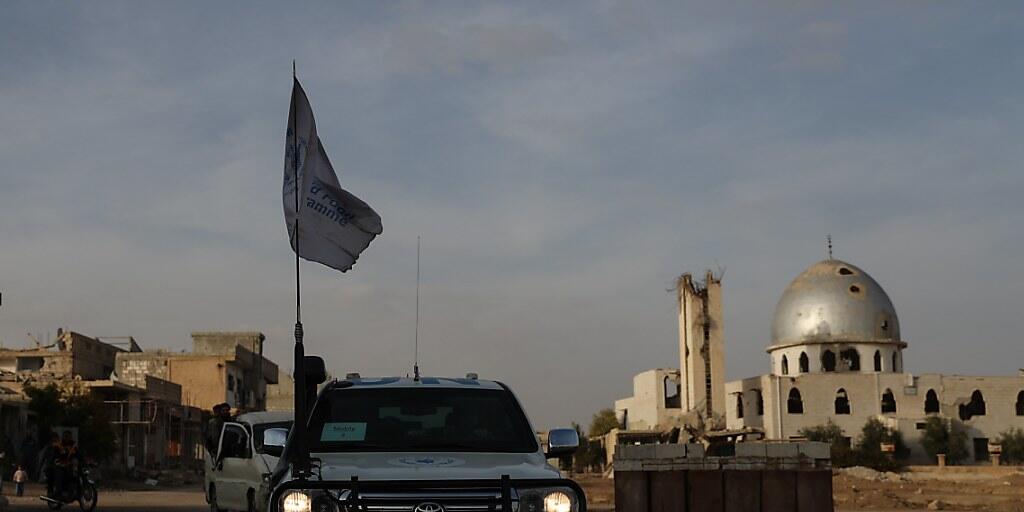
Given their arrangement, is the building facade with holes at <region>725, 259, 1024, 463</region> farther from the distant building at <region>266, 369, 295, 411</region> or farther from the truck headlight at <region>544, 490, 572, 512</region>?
the truck headlight at <region>544, 490, 572, 512</region>

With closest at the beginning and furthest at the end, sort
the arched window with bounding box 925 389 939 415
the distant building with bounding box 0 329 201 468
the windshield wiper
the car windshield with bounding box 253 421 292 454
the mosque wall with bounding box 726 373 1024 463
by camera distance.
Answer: the windshield wiper
the car windshield with bounding box 253 421 292 454
the distant building with bounding box 0 329 201 468
the mosque wall with bounding box 726 373 1024 463
the arched window with bounding box 925 389 939 415

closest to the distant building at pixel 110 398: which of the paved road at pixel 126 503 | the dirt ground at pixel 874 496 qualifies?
the dirt ground at pixel 874 496

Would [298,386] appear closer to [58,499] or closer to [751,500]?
[751,500]

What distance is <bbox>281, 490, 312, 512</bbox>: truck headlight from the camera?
7.04m

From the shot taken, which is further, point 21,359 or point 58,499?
point 21,359

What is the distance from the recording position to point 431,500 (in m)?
7.01

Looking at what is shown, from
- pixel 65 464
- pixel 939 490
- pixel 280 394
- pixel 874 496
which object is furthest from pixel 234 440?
pixel 280 394

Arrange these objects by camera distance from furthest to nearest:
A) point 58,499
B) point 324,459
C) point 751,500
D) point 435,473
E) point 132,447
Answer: point 132,447 → point 58,499 → point 751,500 → point 324,459 → point 435,473

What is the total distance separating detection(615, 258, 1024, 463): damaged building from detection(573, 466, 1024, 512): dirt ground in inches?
628

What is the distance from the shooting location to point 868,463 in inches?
2753

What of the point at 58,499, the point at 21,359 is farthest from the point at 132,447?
the point at 58,499

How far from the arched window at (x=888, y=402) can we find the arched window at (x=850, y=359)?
392cm

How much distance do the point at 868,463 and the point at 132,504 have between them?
163 feet

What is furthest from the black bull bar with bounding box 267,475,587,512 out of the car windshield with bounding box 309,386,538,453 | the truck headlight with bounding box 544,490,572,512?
the car windshield with bounding box 309,386,538,453
